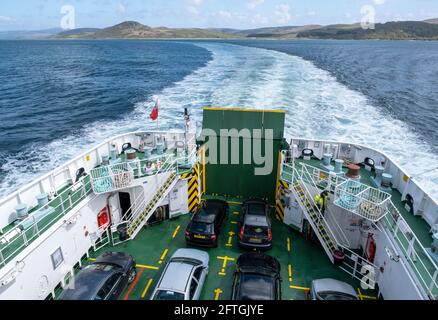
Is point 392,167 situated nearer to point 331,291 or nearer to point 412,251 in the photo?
point 412,251

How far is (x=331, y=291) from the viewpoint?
934cm

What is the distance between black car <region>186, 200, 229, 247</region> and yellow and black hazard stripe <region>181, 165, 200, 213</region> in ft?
5.83

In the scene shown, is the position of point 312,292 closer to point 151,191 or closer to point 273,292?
point 273,292

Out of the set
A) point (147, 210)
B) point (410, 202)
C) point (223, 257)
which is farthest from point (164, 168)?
point (410, 202)

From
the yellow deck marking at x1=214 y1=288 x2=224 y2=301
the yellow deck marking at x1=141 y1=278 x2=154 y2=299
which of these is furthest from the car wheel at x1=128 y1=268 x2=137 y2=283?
the yellow deck marking at x1=214 y1=288 x2=224 y2=301

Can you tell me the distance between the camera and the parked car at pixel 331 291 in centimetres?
919

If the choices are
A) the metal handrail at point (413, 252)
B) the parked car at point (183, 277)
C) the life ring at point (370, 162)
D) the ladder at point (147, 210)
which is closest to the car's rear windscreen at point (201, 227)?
the parked car at point (183, 277)

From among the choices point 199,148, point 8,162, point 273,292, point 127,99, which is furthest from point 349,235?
point 127,99

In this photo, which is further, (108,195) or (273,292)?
(108,195)

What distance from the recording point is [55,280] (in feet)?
33.8

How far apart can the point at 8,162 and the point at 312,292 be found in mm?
25122
